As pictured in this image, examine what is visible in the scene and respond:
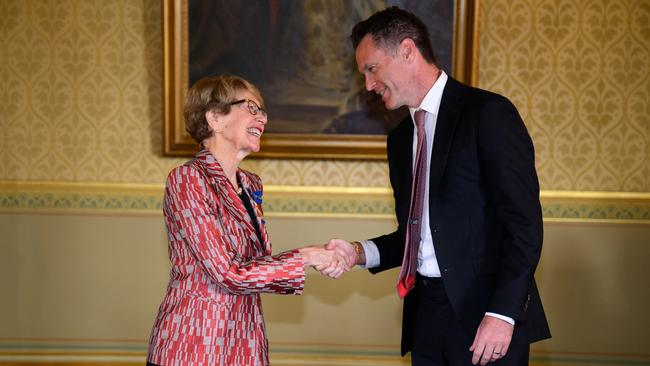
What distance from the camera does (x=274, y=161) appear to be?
14.6 ft

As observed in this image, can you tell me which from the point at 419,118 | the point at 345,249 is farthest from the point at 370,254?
the point at 419,118

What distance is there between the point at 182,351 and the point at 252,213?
507mm

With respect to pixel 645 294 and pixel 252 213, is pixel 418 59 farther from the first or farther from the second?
pixel 645 294

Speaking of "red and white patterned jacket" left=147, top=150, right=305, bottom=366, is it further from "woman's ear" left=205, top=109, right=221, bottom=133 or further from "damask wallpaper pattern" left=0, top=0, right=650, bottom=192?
"damask wallpaper pattern" left=0, top=0, right=650, bottom=192

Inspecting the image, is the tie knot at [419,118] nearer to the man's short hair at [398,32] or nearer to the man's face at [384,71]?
the man's face at [384,71]

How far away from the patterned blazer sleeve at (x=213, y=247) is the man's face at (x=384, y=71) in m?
0.66

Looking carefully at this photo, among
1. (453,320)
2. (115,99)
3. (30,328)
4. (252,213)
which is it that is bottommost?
(30,328)

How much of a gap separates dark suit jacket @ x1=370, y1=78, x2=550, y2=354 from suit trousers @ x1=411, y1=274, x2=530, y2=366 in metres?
0.06

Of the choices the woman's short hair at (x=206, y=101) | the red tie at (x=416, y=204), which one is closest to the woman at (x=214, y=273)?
the woman's short hair at (x=206, y=101)

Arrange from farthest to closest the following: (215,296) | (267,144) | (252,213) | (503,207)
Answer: (267,144) < (252,213) < (215,296) < (503,207)

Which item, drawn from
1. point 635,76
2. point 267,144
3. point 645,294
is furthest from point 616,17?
point 267,144

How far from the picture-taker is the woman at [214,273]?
2270mm

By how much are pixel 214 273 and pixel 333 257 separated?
0.55 meters

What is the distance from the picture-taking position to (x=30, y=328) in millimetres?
4535
